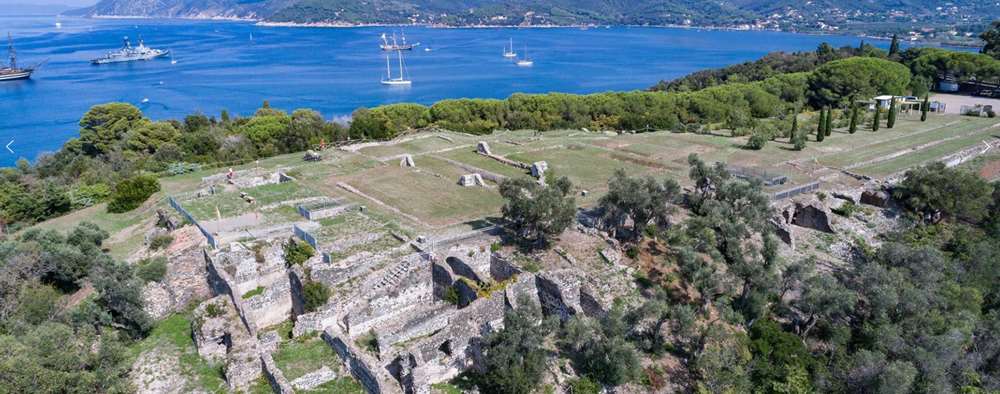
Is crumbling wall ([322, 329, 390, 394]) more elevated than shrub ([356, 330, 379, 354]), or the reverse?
crumbling wall ([322, 329, 390, 394])

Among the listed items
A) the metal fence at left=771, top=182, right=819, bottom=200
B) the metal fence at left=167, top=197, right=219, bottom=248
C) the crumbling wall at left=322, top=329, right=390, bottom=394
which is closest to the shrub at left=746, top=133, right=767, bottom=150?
the metal fence at left=771, top=182, right=819, bottom=200

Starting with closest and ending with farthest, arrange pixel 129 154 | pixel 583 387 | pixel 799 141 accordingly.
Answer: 1. pixel 583 387
2. pixel 799 141
3. pixel 129 154

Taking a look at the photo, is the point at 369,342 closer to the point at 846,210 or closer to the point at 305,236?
the point at 305,236

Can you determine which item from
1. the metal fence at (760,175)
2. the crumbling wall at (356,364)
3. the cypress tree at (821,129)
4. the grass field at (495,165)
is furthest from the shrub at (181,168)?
the cypress tree at (821,129)

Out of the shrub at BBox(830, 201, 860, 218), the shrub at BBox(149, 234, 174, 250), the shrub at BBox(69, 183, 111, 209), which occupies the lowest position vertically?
the shrub at BBox(830, 201, 860, 218)

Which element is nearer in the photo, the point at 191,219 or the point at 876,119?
the point at 191,219

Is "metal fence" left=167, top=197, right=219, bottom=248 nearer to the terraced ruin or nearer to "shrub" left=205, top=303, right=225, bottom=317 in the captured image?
the terraced ruin

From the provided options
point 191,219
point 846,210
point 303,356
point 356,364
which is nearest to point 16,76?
point 191,219

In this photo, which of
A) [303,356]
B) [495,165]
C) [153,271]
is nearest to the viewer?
[303,356]
